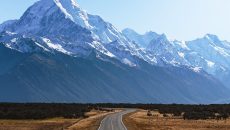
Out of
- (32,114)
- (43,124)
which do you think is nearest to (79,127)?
(43,124)

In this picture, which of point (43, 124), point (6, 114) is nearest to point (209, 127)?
point (43, 124)

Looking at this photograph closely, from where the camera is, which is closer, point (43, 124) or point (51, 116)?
point (43, 124)

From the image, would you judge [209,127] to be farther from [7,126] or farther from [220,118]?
[7,126]

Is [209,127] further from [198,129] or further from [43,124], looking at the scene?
[43,124]

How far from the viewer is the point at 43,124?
365 ft

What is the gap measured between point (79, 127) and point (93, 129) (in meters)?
6.88

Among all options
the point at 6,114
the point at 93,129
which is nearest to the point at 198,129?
the point at 93,129

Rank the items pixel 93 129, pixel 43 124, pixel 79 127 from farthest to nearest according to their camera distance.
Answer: pixel 43 124 < pixel 79 127 < pixel 93 129

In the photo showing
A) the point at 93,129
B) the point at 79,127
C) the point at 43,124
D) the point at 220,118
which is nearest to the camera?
the point at 93,129

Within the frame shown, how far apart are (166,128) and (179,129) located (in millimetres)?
3091

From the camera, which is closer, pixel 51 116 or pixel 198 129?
pixel 198 129

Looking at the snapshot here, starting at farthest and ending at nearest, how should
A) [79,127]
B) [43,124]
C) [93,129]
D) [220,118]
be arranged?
[220,118]
[43,124]
[79,127]
[93,129]

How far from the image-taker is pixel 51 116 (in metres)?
134

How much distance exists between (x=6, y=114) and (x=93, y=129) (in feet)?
142
